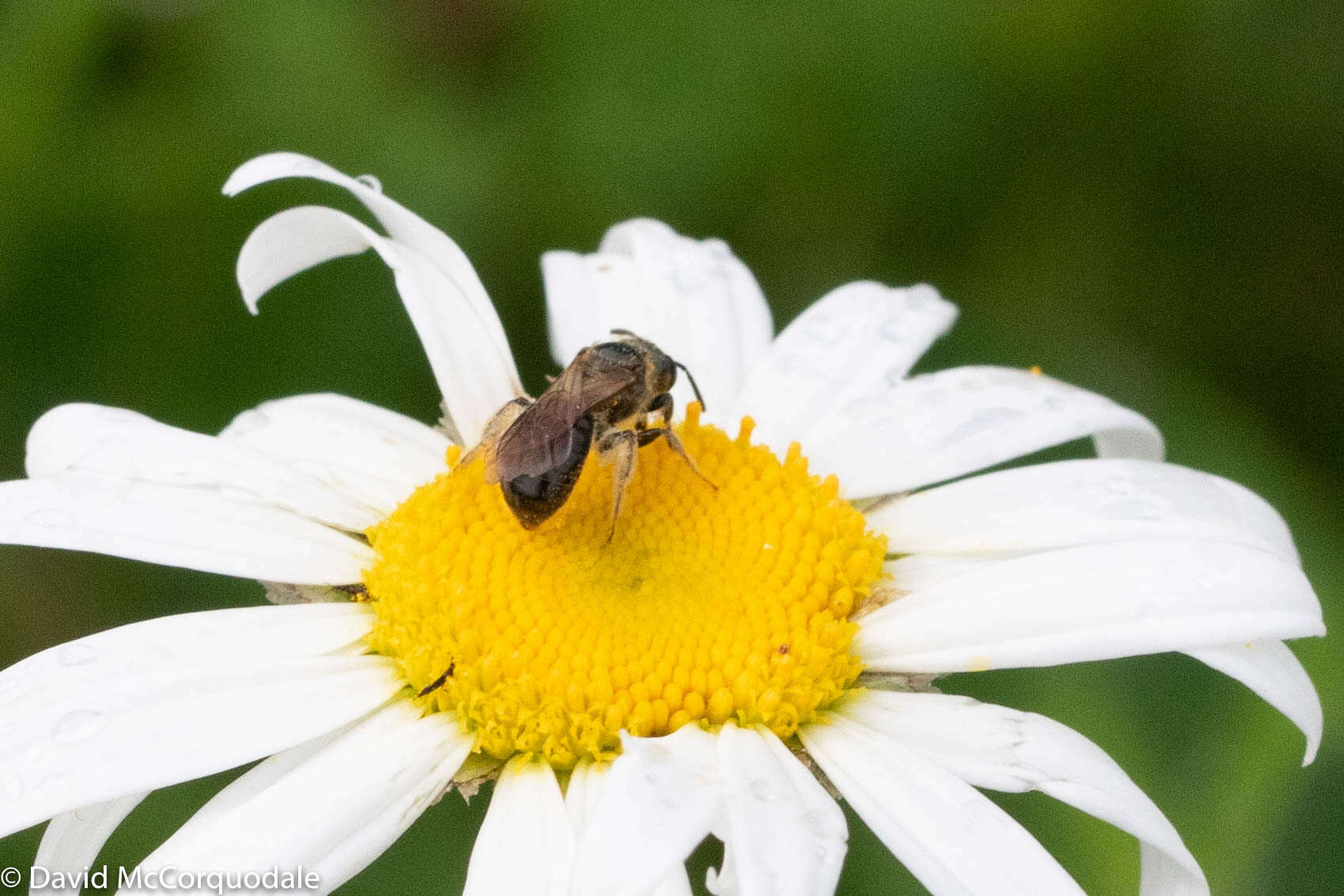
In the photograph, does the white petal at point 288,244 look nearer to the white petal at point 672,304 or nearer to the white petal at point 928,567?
the white petal at point 672,304

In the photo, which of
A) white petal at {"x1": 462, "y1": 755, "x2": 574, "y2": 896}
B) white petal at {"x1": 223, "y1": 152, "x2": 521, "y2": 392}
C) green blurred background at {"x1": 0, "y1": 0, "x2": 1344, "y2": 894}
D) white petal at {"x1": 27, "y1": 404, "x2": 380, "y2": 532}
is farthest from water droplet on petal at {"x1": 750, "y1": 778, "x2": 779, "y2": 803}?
green blurred background at {"x1": 0, "y1": 0, "x2": 1344, "y2": 894}

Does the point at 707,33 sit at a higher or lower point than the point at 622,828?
higher

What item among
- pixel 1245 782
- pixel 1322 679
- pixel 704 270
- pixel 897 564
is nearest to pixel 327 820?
pixel 897 564

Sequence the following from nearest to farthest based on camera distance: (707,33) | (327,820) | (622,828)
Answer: (622,828)
(327,820)
(707,33)

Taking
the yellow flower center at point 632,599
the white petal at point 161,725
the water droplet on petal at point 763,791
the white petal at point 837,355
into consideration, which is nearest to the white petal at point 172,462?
the yellow flower center at point 632,599

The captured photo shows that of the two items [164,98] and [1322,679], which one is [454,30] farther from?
[1322,679]

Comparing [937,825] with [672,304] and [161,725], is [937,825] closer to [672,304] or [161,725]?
[161,725]
